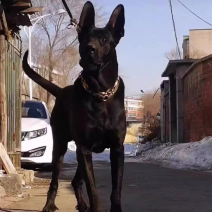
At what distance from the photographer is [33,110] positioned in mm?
12547

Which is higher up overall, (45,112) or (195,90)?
(195,90)

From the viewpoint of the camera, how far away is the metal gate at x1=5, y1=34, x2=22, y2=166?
873 centimetres

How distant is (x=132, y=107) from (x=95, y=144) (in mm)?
151164

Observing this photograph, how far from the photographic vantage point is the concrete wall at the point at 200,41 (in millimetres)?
40156

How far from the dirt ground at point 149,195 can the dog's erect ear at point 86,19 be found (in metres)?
2.15

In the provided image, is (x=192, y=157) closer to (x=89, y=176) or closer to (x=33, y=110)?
(x=33, y=110)

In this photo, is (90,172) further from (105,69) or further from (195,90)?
(195,90)

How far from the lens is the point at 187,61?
27281 millimetres

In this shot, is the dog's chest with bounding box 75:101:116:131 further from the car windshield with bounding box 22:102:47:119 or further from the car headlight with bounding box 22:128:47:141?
the car windshield with bounding box 22:102:47:119

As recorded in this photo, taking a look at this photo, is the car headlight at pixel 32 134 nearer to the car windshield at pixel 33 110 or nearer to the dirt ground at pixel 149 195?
the car windshield at pixel 33 110

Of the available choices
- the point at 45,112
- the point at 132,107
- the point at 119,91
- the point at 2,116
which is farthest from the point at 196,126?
the point at 132,107

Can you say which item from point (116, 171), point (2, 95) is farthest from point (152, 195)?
point (116, 171)

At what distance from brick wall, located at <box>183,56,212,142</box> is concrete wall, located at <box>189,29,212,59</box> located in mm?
15584

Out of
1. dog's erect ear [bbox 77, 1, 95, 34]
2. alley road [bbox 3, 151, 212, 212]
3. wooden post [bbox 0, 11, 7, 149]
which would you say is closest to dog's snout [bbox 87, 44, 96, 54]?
dog's erect ear [bbox 77, 1, 95, 34]
